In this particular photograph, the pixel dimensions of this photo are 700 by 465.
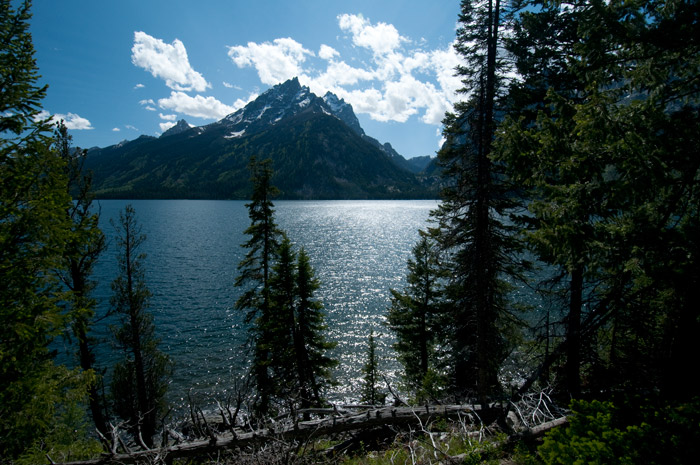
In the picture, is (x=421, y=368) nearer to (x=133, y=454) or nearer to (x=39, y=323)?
(x=133, y=454)

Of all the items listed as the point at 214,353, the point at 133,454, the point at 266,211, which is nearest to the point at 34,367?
the point at 133,454

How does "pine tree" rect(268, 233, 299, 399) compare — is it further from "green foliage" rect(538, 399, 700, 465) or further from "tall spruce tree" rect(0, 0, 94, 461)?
"green foliage" rect(538, 399, 700, 465)

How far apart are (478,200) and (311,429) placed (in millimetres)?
8465

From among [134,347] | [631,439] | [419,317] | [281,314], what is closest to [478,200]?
[631,439]

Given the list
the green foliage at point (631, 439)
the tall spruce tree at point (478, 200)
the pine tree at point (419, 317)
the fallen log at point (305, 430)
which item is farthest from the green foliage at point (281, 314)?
the green foliage at point (631, 439)

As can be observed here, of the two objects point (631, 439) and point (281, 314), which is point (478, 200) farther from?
point (281, 314)

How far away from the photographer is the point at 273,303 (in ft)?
59.3

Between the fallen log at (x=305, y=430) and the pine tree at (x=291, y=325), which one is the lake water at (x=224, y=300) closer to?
the pine tree at (x=291, y=325)

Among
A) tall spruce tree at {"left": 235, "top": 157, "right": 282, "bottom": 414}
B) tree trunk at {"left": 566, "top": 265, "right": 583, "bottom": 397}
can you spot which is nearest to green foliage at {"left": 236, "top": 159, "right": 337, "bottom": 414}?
tall spruce tree at {"left": 235, "top": 157, "right": 282, "bottom": 414}

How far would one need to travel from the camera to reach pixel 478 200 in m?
10.5

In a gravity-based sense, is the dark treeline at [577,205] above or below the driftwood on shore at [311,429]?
above

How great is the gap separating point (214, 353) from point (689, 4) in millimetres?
34651

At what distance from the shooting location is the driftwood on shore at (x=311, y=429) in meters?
5.82

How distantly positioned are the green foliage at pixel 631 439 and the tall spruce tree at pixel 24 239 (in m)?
9.00
